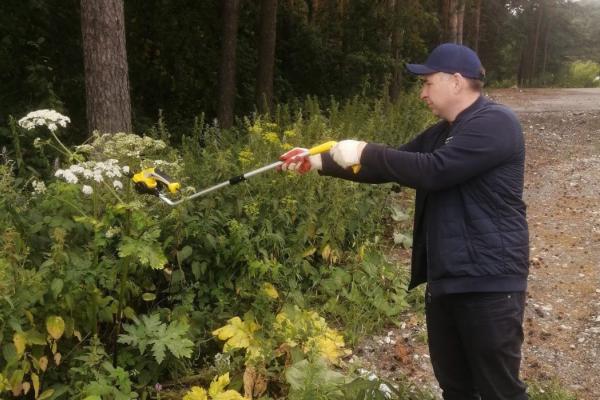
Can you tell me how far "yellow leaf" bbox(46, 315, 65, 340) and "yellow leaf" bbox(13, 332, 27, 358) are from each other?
166 millimetres

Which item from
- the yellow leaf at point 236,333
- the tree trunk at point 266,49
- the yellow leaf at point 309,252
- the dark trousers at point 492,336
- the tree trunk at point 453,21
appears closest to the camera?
the dark trousers at point 492,336

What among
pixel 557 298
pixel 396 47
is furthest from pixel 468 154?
pixel 396 47

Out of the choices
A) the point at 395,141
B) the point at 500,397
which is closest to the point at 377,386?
the point at 500,397

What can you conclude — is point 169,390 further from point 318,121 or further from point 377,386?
point 318,121

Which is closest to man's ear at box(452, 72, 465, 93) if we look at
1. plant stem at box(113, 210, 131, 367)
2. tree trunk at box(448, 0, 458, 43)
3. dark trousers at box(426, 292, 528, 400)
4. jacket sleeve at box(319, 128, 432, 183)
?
jacket sleeve at box(319, 128, 432, 183)

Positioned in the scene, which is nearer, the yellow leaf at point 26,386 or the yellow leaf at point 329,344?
the yellow leaf at point 26,386

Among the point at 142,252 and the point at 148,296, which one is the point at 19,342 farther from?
the point at 148,296

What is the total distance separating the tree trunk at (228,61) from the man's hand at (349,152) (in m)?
8.63

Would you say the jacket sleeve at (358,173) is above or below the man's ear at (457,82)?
below

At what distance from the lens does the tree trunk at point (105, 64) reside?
221 inches

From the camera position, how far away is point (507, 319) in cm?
291

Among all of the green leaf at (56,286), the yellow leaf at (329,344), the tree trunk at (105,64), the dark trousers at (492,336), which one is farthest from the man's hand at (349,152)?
the tree trunk at (105,64)

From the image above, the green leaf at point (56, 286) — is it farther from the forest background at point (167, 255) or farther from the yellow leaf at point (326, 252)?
the yellow leaf at point (326, 252)

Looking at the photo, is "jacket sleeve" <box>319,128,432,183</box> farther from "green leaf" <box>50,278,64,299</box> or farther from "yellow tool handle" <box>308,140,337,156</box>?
"green leaf" <box>50,278,64,299</box>
